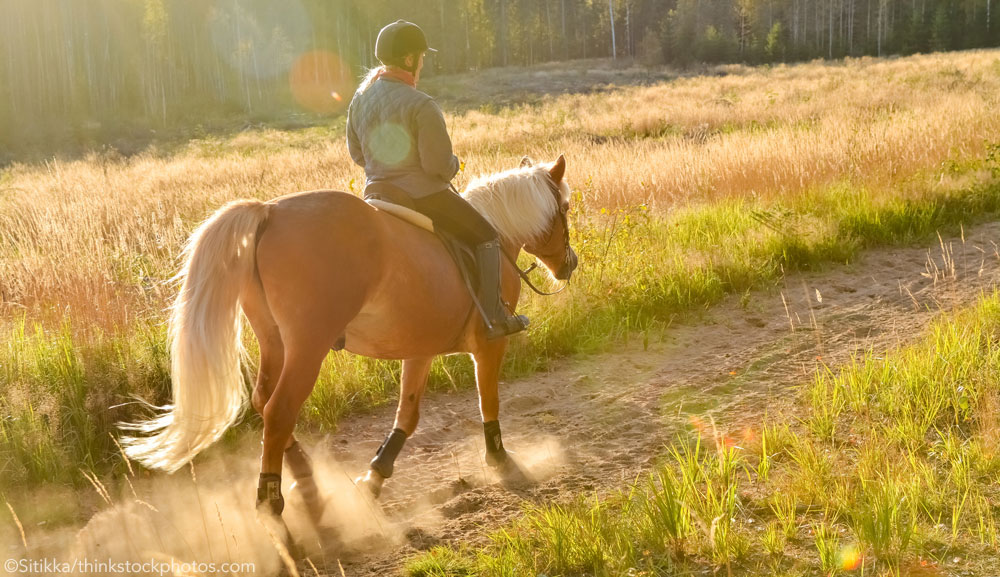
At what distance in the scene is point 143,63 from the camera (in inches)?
2154

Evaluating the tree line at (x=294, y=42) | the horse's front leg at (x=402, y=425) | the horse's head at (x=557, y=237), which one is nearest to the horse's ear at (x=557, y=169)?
the horse's head at (x=557, y=237)

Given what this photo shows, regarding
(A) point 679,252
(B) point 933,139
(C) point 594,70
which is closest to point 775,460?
(A) point 679,252

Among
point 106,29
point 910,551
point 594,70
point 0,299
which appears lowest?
point 910,551

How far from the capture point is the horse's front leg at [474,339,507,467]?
4.66m

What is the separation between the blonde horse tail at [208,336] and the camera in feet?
11.0

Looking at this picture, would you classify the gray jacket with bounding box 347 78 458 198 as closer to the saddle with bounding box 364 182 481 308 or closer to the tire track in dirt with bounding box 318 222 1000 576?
the saddle with bounding box 364 182 481 308

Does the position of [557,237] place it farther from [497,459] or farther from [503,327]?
[497,459]

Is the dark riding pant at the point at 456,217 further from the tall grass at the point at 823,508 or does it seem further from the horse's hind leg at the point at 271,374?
the tall grass at the point at 823,508

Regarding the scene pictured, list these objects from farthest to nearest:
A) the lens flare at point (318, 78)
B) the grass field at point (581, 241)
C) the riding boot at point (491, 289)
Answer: the lens flare at point (318, 78), the grass field at point (581, 241), the riding boot at point (491, 289)

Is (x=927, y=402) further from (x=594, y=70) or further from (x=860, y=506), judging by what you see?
(x=594, y=70)

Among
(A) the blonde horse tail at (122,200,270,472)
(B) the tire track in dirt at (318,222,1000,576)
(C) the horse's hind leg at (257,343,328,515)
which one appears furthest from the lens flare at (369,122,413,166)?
(B) the tire track in dirt at (318,222,1000,576)

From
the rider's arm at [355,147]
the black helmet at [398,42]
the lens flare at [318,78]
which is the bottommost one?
the rider's arm at [355,147]

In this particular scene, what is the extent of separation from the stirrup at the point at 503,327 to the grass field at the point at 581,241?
1.72 metres

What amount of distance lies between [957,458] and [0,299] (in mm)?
7514
